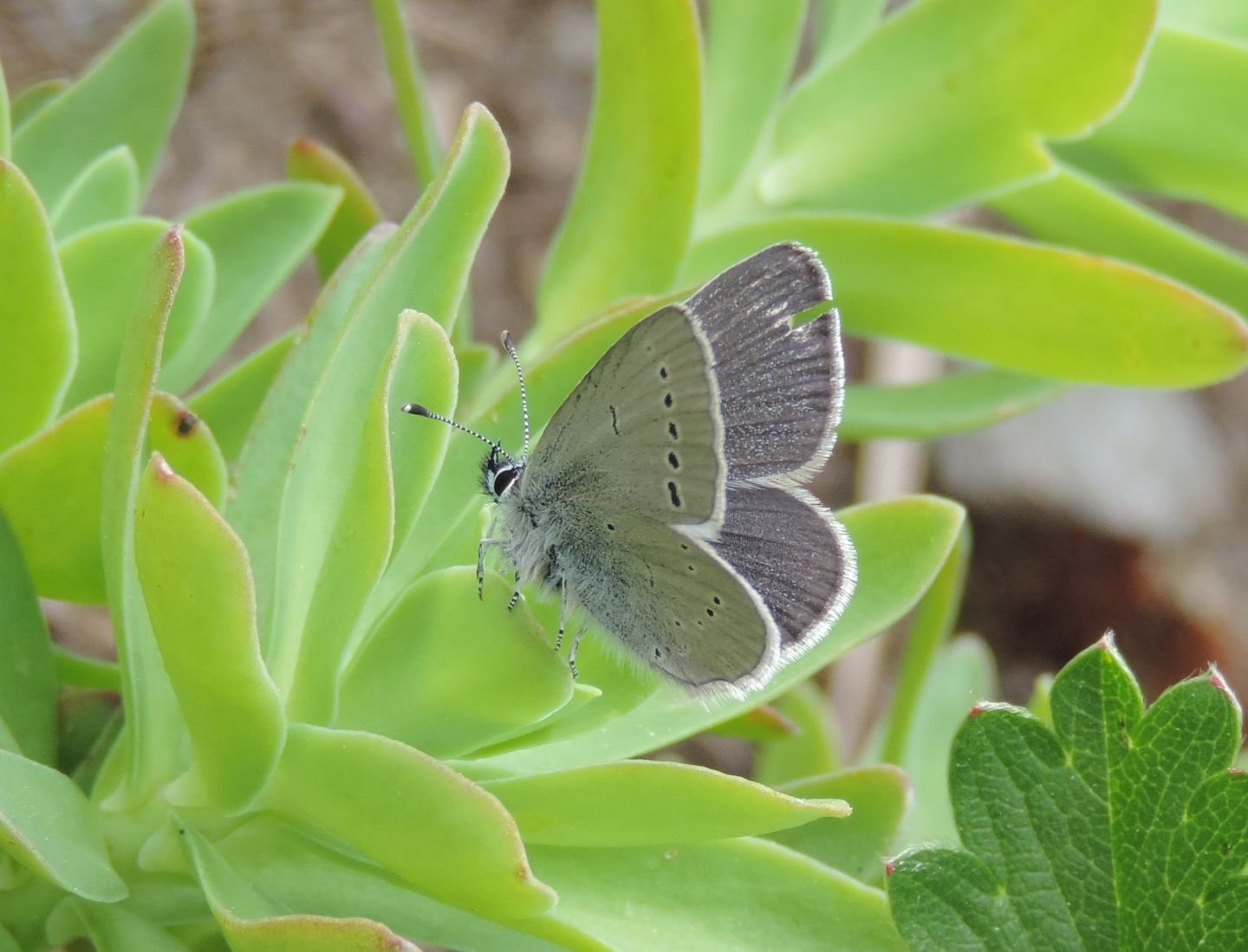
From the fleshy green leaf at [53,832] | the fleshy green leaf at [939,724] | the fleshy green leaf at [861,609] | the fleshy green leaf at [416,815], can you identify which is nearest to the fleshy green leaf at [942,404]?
the fleshy green leaf at [861,609]

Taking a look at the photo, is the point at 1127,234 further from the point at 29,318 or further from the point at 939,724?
the point at 29,318

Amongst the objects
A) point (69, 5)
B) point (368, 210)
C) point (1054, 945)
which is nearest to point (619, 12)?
point (368, 210)

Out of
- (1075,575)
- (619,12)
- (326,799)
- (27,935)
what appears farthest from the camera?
(1075,575)

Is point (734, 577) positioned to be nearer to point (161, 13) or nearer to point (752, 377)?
point (752, 377)

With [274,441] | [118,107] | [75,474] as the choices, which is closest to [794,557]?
[274,441]

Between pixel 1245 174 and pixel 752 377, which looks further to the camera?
pixel 1245 174

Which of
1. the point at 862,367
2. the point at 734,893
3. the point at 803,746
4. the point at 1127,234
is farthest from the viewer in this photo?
the point at 862,367

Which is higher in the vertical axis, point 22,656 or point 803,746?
point 22,656
